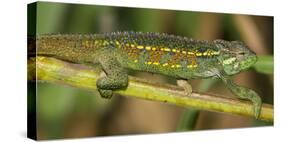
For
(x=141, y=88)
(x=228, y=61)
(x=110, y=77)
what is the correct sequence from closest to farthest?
(x=110, y=77) < (x=141, y=88) < (x=228, y=61)

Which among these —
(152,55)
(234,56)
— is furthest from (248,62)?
(152,55)

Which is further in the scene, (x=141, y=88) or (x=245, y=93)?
(x=245, y=93)

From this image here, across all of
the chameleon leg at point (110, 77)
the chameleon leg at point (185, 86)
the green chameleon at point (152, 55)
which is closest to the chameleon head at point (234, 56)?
the green chameleon at point (152, 55)

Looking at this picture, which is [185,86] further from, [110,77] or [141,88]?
[110,77]

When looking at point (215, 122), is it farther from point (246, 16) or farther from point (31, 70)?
point (31, 70)

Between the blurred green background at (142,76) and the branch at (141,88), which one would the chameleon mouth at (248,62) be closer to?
the blurred green background at (142,76)

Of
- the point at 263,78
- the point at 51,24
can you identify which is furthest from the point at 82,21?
the point at 263,78

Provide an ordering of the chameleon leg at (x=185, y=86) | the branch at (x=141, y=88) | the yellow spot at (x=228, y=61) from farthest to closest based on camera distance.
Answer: the yellow spot at (x=228, y=61), the chameleon leg at (x=185, y=86), the branch at (x=141, y=88)
